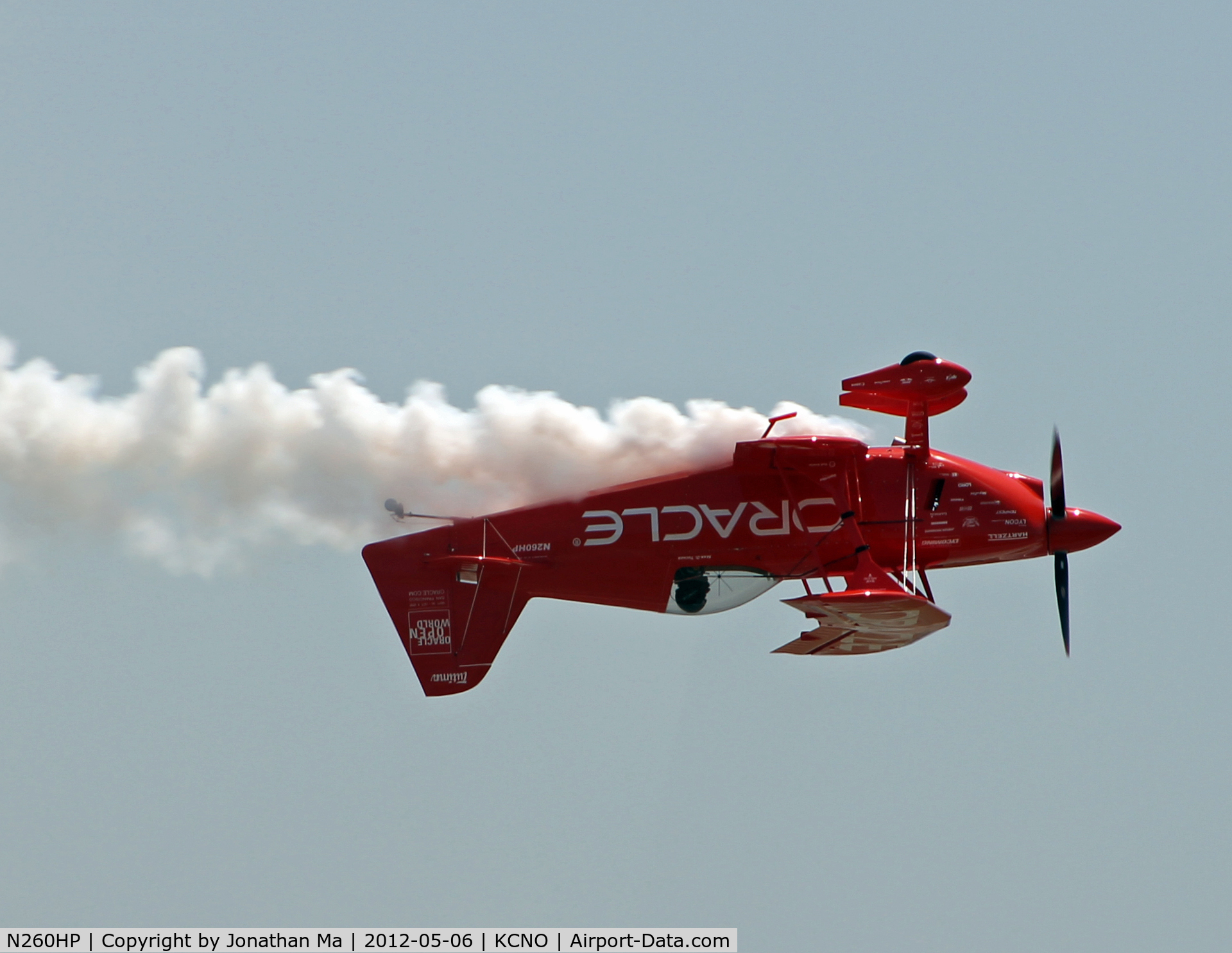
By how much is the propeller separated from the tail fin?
9.49 m

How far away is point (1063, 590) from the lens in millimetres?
31250

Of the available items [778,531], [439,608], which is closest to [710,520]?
[778,531]

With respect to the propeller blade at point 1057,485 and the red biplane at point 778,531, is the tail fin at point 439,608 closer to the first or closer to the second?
the red biplane at point 778,531

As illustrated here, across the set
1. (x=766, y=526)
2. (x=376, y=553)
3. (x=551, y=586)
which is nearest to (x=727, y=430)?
(x=766, y=526)

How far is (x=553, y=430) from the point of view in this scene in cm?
3155

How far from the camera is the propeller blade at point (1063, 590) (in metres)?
31.2

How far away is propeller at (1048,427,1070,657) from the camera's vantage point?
3088cm

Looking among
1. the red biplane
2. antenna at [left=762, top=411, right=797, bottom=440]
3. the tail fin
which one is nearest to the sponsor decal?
the red biplane

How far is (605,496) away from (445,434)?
10.7ft

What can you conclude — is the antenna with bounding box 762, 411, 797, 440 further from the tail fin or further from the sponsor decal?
the tail fin

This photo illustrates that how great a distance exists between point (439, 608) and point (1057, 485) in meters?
11.1

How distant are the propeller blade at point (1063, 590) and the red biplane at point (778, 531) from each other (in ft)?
0.08

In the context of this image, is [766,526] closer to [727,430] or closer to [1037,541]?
[727,430]

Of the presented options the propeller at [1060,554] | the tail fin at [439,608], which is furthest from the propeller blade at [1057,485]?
the tail fin at [439,608]
